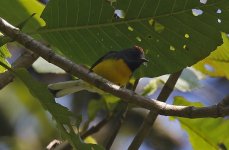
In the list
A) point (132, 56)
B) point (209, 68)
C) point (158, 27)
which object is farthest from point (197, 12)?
point (132, 56)

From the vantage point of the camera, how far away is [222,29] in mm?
2291

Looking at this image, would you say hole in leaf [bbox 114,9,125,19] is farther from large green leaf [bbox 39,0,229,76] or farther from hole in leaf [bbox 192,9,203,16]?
hole in leaf [bbox 192,9,203,16]

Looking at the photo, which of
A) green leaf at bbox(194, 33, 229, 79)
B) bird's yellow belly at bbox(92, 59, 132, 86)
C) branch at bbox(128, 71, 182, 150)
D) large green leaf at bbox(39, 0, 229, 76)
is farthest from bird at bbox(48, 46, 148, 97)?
large green leaf at bbox(39, 0, 229, 76)

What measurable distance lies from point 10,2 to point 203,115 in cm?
120

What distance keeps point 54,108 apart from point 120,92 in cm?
31

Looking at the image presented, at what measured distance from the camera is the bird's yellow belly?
3.26m

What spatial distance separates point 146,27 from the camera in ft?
7.77

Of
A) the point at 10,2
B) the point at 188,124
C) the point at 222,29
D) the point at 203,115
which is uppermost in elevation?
the point at 222,29

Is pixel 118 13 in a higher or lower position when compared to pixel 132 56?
higher

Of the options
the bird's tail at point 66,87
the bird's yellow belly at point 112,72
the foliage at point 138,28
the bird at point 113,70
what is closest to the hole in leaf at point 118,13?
the foliage at point 138,28

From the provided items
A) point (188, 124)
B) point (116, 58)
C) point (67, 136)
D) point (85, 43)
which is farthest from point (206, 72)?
point (67, 136)

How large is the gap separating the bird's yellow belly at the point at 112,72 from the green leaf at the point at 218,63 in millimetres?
426

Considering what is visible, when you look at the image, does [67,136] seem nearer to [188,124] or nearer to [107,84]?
[107,84]

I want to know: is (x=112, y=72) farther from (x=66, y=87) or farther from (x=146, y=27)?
(x=146, y=27)
